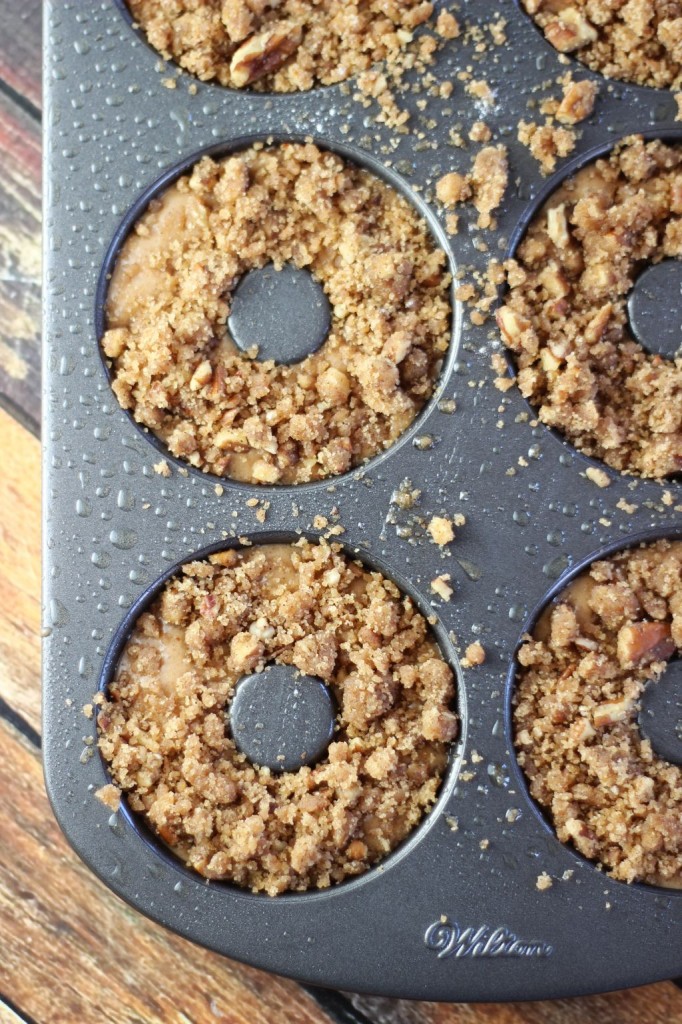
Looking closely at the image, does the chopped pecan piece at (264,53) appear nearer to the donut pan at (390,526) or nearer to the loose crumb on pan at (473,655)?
the donut pan at (390,526)

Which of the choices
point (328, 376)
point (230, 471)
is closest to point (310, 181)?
point (328, 376)

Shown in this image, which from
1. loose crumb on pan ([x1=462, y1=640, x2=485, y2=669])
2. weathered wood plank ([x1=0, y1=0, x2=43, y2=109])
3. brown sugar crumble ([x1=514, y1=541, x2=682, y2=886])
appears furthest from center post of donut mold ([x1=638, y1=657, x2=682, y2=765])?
weathered wood plank ([x1=0, y1=0, x2=43, y2=109])

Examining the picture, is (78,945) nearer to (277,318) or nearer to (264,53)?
(277,318)

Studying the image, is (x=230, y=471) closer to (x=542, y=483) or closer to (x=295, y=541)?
(x=295, y=541)

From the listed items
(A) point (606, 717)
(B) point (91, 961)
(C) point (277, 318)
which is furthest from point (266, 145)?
(B) point (91, 961)

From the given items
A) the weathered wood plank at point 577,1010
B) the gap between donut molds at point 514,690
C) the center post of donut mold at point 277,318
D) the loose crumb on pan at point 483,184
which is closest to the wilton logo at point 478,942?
the gap between donut molds at point 514,690
